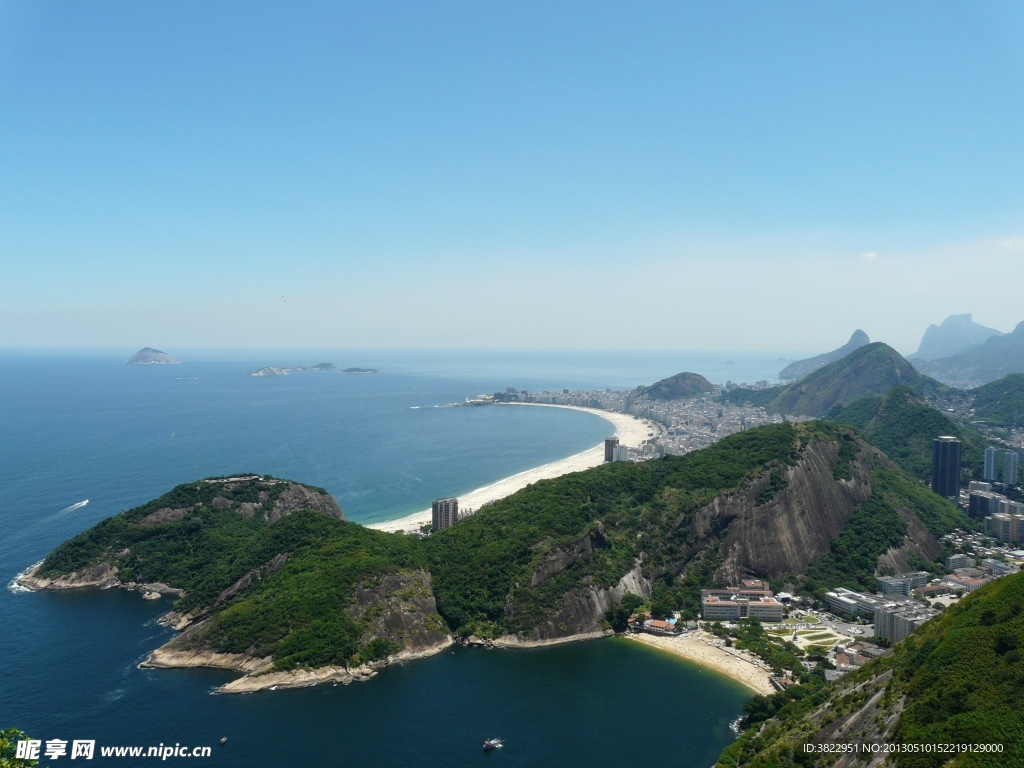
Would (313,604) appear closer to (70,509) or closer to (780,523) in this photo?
(780,523)

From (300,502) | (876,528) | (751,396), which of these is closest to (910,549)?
(876,528)

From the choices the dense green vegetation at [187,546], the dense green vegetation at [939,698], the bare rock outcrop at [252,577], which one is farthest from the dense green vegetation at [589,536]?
the dense green vegetation at [939,698]

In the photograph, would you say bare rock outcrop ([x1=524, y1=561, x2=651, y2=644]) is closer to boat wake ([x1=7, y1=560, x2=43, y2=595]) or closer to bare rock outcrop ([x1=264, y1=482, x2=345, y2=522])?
bare rock outcrop ([x1=264, y1=482, x2=345, y2=522])

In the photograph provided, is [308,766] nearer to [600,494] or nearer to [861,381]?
[600,494]

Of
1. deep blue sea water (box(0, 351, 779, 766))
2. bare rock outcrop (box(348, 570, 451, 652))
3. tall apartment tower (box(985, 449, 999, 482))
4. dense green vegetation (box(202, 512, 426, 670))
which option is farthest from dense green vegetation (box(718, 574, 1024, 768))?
tall apartment tower (box(985, 449, 999, 482))

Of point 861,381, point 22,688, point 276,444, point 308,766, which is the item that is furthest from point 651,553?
point 861,381

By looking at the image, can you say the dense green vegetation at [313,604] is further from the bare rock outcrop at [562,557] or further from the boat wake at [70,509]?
the boat wake at [70,509]
